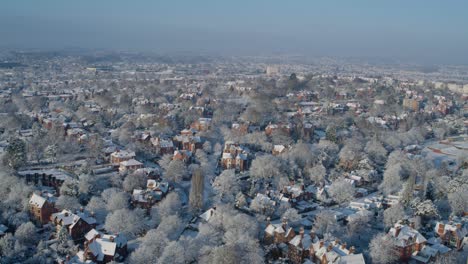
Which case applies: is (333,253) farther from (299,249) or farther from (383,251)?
(383,251)

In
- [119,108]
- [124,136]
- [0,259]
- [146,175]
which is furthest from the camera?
[119,108]

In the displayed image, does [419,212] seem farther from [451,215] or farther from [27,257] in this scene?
[27,257]

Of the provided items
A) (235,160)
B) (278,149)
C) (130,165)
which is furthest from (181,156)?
(278,149)

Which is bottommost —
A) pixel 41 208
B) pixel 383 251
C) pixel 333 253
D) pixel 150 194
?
pixel 150 194

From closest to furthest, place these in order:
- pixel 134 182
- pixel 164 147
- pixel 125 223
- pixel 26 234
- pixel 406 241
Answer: pixel 26 234, pixel 406 241, pixel 125 223, pixel 134 182, pixel 164 147

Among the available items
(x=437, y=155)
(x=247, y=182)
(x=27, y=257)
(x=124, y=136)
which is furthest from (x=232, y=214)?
(x=437, y=155)

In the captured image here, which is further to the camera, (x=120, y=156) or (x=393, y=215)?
(x=120, y=156)

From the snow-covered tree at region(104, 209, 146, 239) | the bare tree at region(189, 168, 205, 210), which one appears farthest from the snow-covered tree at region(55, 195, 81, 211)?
the bare tree at region(189, 168, 205, 210)

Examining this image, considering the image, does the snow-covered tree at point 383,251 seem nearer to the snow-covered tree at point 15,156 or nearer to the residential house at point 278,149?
the residential house at point 278,149
